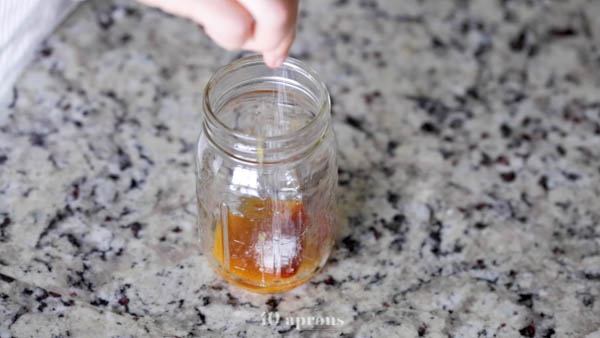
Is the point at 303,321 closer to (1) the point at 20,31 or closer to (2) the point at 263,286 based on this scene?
(2) the point at 263,286

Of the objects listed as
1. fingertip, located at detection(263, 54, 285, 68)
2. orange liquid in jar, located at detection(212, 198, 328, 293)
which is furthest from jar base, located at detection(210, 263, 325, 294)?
fingertip, located at detection(263, 54, 285, 68)

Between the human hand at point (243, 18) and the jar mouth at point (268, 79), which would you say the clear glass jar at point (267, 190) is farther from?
the human hand at point (243, 18)

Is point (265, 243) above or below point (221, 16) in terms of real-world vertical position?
below

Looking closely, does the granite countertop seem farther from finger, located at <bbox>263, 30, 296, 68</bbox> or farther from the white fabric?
finger, located at <bbox>263, 30, 296, 68</bbox>

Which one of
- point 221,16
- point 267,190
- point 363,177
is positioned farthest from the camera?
point 363,177

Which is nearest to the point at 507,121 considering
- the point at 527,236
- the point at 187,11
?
the point at 527,236

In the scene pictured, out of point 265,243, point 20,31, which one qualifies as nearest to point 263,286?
point 265,243
